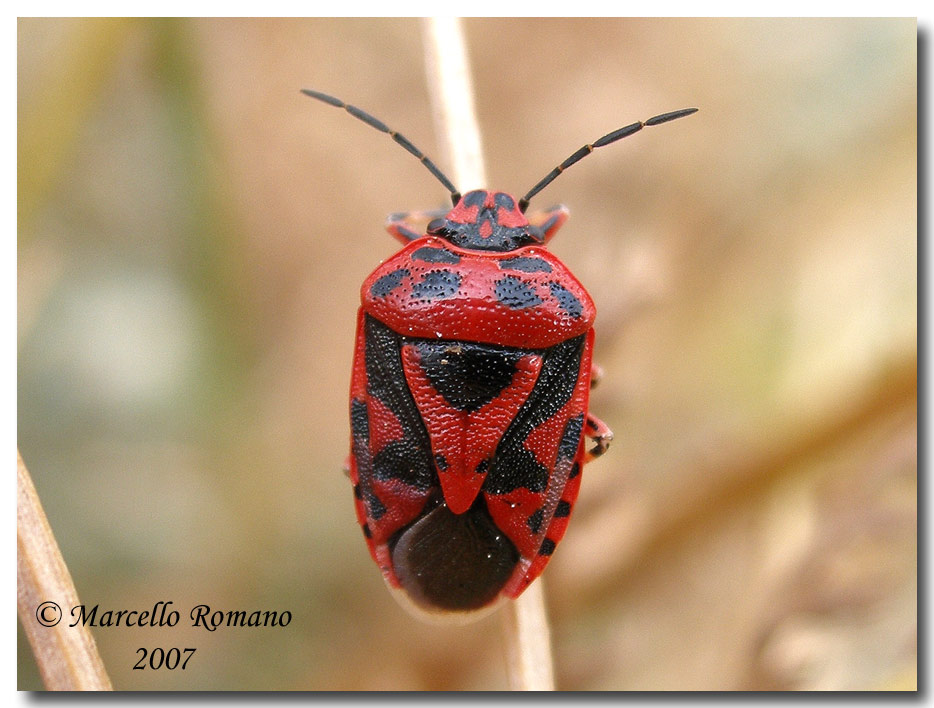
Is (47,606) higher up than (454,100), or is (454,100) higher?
(454,100)

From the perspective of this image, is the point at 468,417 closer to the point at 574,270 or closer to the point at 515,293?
the point at 515,293

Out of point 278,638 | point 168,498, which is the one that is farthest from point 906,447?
point 168,498

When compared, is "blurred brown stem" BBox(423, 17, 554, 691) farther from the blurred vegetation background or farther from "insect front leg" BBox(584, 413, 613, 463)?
"insect front leg" BBox(584, 413, 613, 463)

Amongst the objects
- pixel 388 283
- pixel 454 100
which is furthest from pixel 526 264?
pixel 454 100

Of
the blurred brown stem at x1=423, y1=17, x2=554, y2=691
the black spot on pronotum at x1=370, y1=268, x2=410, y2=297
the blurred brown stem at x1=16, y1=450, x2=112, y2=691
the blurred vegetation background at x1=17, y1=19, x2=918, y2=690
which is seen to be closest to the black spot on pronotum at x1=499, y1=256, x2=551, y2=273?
the black spot on pronotum at x1=370, y1=268, x2=410, y2=297

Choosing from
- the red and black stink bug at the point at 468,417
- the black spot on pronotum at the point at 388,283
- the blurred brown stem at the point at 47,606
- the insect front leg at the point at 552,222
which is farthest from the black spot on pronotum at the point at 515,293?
the blurred brown stem at the point at 47,606
